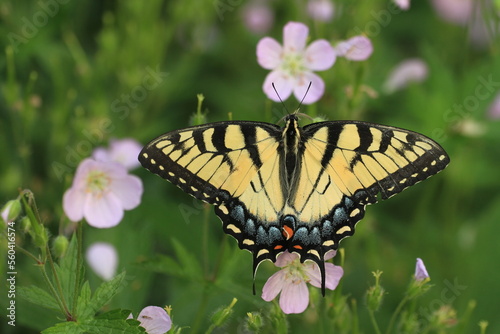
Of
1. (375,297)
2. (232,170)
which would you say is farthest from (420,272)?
(232,170)

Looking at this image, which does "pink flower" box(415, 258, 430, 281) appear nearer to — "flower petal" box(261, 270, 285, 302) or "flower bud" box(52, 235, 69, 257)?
"flower petal" box(261, 270, 285, 302)

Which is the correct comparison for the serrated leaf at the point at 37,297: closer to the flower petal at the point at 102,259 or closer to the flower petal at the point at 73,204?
the flower petal at the point at 73,204

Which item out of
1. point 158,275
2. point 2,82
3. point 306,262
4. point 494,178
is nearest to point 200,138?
point 306,262

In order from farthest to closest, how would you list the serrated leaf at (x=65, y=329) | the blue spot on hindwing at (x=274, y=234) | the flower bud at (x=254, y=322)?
the blue spot on hindwing at (x=274, y=234), the flower bud at (x=254, y=322), the serrated leaf at (x=65, y=329)

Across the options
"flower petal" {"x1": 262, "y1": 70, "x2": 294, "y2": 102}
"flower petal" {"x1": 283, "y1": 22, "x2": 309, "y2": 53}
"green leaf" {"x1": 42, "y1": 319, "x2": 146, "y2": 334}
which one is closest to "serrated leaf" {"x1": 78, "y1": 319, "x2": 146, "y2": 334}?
"green leaf" {"x1": 42, "y1": 319, "x2": 146, "y2": 334}

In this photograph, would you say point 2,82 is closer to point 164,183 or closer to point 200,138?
point 164,183

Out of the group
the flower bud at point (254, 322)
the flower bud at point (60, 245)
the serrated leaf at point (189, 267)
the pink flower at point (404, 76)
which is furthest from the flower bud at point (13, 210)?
the pink flower at point (404, 76)
